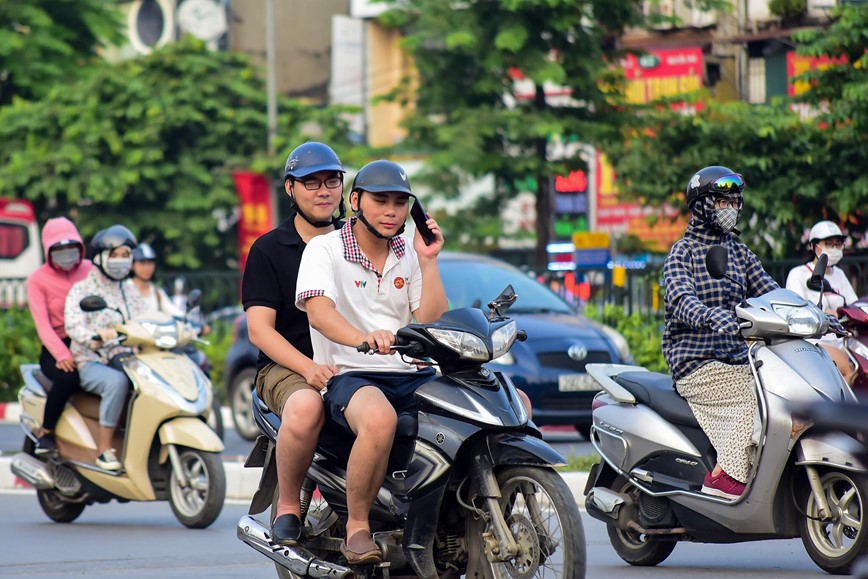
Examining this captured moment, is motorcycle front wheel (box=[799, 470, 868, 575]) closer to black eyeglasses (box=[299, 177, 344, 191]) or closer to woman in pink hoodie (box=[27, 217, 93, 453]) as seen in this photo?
black eyeglasses (box=[299, 177, 344, 191])

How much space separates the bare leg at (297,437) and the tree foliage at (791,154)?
1089 cm

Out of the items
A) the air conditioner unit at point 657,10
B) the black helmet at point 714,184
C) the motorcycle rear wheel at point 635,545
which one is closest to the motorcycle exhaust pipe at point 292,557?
the motorcycle rear wheel at point 635,545

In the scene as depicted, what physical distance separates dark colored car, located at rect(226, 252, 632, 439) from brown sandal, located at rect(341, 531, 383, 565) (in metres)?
6.91

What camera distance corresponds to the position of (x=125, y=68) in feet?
111

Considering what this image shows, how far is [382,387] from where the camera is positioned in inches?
227

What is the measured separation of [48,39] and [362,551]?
96.5ft

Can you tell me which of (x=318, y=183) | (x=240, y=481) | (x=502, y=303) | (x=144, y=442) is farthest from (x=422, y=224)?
(x=240, y=481)

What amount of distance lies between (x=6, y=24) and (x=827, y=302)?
84.2ft

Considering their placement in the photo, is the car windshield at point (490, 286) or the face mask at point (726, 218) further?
the car windshield at point (490, 286)

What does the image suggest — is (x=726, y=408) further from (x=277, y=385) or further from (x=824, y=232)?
(x=824, y=232)

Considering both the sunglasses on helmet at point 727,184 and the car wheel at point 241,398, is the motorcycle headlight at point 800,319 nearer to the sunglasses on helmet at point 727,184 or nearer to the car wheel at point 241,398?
the sunglasses on helmet at point 727,184

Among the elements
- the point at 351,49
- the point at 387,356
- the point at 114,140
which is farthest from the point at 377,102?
the point at 351,49

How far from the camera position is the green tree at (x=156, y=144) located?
32594 millimetres

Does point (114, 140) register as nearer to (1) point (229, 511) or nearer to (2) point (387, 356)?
(1) point (229, 511)
